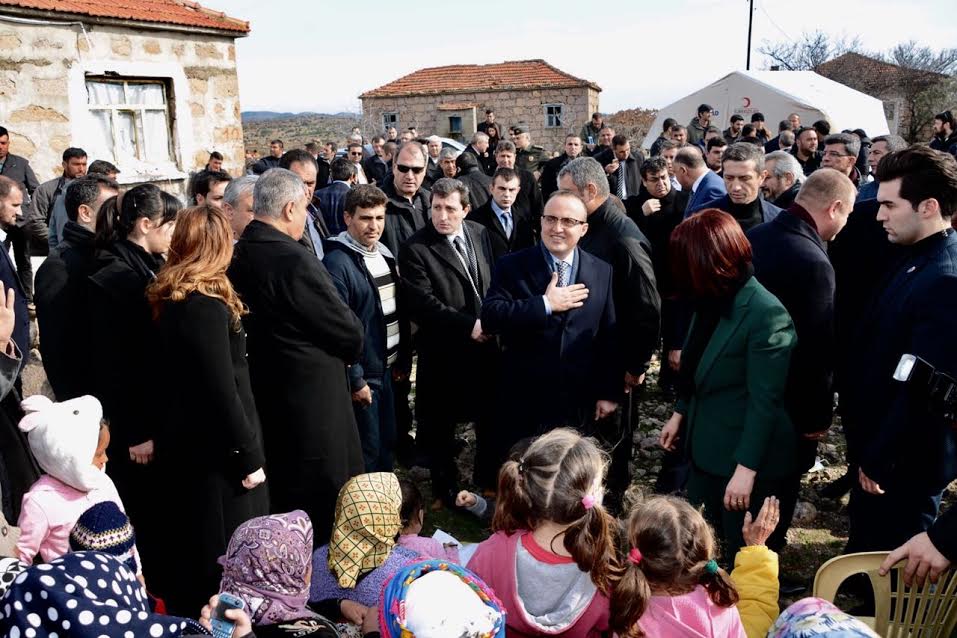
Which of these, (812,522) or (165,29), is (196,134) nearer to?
(165,29)

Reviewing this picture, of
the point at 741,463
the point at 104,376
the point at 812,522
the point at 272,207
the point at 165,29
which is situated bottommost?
the point at 812,522

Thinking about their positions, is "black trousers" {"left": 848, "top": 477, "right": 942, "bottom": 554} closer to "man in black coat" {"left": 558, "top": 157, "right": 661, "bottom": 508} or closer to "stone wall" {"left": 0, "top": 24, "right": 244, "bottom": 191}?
"man in black coat" {"left": 558, "top": 157, "right": 661, "bottom": 508}

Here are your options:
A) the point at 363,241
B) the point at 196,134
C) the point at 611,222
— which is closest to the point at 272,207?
the point at 363,241

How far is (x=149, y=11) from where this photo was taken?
1136 cm

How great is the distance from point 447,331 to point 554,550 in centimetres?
241

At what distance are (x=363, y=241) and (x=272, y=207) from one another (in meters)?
1.03

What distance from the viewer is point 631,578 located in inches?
78.2

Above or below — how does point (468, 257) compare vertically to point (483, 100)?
below

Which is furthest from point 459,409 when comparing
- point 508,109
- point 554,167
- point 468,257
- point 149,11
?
point 508,109

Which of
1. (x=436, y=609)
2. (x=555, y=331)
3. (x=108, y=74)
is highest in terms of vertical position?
(x=108, y=74)

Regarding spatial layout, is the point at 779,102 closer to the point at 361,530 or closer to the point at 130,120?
the point at 130,120

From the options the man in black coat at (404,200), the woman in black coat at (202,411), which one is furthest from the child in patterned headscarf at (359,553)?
the man in black coat at (404,200)

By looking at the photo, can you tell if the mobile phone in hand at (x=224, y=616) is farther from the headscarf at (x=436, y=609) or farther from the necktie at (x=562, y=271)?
the necktie at (x=562, y=271)

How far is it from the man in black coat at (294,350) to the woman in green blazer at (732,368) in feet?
5.14
